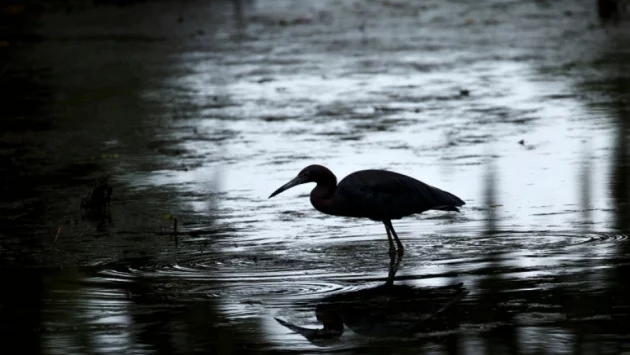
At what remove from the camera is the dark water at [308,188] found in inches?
331

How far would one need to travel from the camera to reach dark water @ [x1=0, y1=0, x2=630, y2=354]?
8406mm

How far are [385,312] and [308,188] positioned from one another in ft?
16.5

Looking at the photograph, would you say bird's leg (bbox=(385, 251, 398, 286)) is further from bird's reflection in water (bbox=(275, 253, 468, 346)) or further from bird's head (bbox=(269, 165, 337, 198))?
bird's head (bbox=(269, 165, 337, 198))

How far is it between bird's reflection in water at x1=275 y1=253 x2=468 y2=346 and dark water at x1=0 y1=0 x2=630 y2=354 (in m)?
0.02

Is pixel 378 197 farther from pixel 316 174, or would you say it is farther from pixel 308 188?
pixel 308 188

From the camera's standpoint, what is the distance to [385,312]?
28.1ft

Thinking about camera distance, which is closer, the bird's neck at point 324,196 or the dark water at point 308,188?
the dark water at point 308,188

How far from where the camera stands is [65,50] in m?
24.9

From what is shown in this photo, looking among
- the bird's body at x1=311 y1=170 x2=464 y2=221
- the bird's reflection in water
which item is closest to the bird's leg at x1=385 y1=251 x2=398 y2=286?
the bird's reflection in water

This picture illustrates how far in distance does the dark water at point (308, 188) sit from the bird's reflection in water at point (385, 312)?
1.0 inches

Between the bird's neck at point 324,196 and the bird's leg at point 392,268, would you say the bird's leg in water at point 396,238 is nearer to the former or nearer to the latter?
the bird's leg at point 392,268

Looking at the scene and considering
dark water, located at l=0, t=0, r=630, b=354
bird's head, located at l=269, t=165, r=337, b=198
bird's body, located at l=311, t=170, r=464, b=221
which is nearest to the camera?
dark water, located at l=0, t=0, r=630, b=354

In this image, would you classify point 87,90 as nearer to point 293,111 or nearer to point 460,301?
point 293,111

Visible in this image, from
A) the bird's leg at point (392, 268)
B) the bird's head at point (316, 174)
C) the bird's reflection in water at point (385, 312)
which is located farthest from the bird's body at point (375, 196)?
the bird's reflection in water at point (385, 312)
